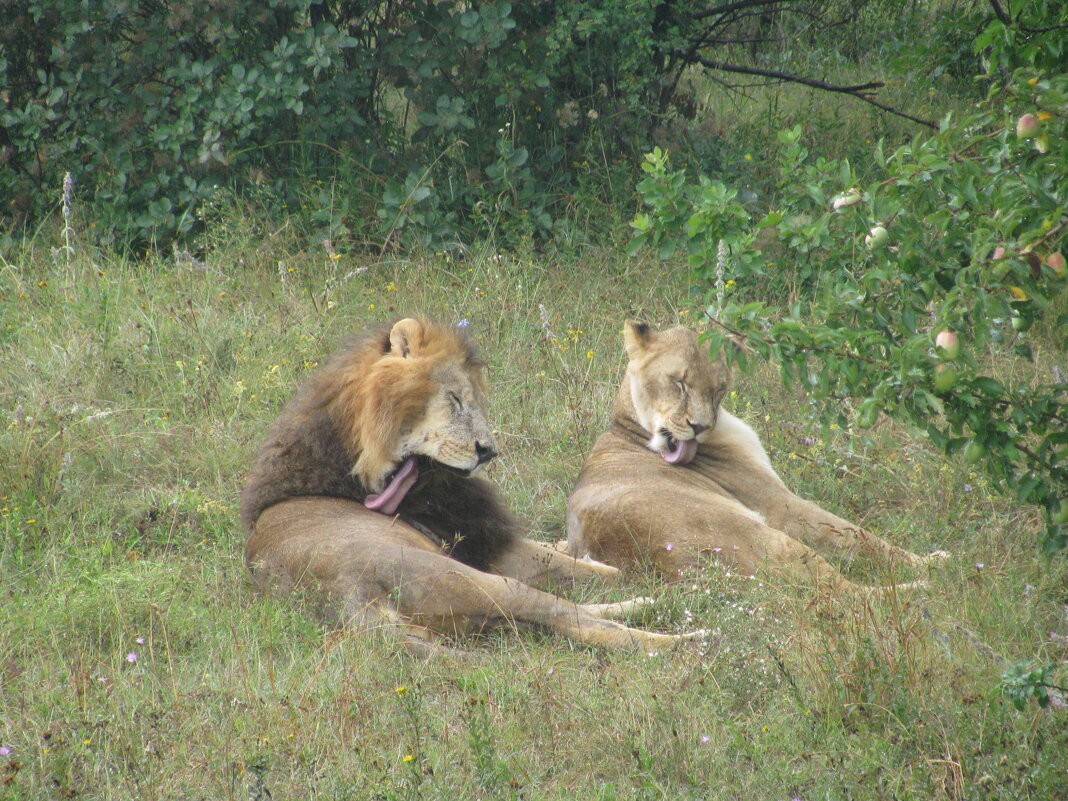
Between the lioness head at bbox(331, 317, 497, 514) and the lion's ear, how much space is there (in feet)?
3.97

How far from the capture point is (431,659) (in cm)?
434

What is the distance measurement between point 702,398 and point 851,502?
Answer: 1.00 m

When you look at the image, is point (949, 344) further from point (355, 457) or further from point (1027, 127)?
point (355, 457)

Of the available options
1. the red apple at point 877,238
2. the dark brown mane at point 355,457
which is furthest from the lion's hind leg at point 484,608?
the red apple at point 877,238

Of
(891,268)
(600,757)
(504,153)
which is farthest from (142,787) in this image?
(504,153)

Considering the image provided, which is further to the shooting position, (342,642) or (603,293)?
(603,293)

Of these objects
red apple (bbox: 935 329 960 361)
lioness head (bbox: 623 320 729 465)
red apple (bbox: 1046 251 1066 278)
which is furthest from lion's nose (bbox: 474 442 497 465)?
red apple (bbox: 1046 251 1066 278)

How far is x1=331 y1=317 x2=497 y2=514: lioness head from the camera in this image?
4988 millimetres

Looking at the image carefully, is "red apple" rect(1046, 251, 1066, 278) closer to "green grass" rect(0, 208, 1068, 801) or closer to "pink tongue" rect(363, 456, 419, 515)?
"green grass" rect(0, 208, 1068, 801)

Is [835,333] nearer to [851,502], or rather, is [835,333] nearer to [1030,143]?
[1030,143]

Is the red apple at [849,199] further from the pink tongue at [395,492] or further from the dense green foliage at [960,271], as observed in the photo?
the pink tongue at [395,492]

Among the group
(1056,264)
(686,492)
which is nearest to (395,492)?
(686,492)

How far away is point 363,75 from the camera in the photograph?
8.88 metres

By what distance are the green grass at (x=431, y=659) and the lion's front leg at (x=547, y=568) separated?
182 millimetres
